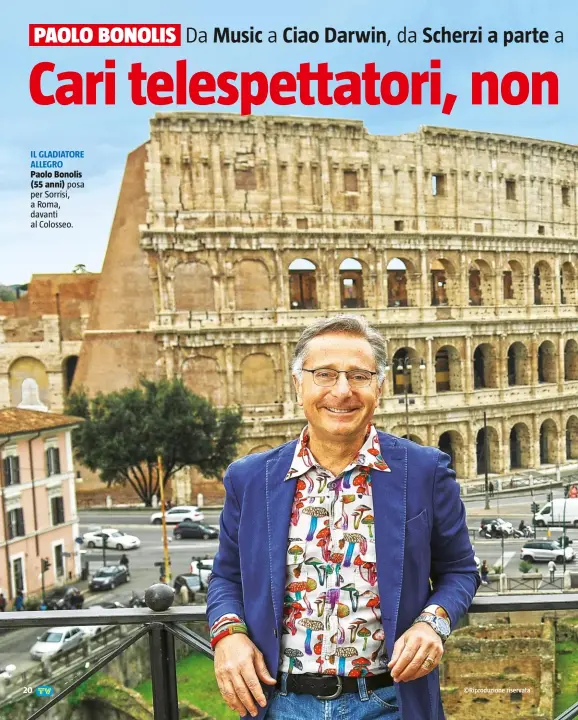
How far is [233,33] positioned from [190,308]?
1727cm

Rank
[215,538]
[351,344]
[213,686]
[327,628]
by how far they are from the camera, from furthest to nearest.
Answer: [215,538], [213,686], [351,344], [327,628]

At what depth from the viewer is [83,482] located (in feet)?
90.5

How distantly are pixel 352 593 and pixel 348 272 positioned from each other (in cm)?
2757

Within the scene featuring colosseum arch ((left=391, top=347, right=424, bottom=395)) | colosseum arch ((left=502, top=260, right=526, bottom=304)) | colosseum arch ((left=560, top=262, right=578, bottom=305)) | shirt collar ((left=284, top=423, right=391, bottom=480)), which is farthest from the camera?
colosseum arch ((left=560, top=262, right=578, bottom=305))

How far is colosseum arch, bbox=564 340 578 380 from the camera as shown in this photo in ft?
109

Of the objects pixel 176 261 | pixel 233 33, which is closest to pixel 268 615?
pixel 233 33

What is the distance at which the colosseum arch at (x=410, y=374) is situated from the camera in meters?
29.4

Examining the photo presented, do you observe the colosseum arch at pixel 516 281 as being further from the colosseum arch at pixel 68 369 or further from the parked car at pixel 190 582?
the parked car at pixel 190 582

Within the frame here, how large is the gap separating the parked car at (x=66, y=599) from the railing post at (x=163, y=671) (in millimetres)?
15718

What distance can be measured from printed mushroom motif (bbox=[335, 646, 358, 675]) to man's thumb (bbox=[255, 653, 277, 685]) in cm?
→ 20

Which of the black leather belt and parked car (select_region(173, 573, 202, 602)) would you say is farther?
parked car (select_region(173, 573, 202, 602))

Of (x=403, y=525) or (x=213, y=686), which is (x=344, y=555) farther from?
(x=213, y=686)

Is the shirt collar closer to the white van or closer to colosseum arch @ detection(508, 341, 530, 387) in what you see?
the white van

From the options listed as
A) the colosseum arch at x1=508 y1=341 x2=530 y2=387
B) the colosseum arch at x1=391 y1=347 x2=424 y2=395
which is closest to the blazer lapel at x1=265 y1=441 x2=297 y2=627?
the colosseum arch at x1=391 y1=347 x2=424 y2=395
